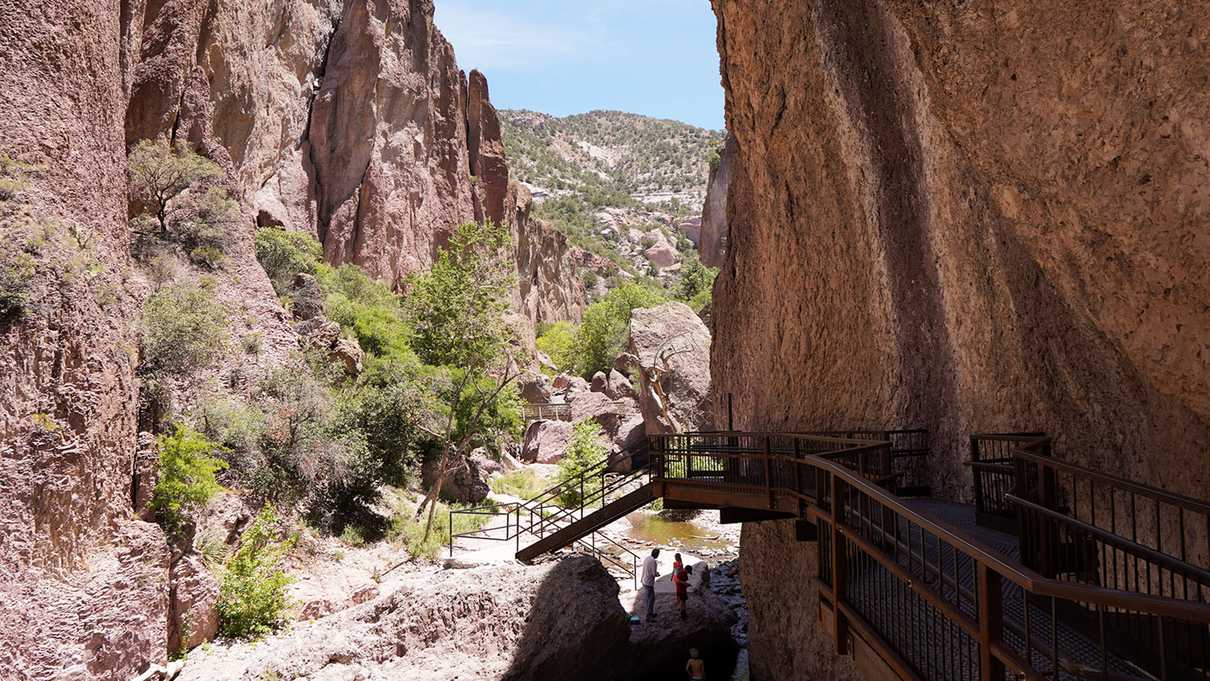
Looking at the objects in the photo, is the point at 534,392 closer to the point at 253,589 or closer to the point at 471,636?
the point at 253,589

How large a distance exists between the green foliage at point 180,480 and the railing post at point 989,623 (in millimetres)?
13804

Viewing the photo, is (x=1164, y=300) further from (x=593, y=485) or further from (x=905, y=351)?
(x=593, y=485)

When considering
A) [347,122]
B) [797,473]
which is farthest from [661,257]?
[797,473]

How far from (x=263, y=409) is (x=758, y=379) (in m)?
12.6

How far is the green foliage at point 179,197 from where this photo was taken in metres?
21.4

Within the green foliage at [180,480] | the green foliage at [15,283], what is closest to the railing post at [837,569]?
the green foliage at [15,283]

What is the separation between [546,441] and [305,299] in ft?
49.6

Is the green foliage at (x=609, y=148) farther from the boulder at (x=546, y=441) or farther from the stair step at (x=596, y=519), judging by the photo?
the stair step at (x=596, y=519)

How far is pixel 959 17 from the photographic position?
6281 millimetres

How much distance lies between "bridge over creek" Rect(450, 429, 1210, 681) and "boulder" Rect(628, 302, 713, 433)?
23752mm

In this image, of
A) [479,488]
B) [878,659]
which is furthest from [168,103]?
[878,659]

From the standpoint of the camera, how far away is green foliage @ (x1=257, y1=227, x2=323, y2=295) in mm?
29169

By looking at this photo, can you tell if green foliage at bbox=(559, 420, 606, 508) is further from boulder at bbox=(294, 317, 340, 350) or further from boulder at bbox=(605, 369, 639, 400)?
boulder at bbox=(605, 369, 639, 400)

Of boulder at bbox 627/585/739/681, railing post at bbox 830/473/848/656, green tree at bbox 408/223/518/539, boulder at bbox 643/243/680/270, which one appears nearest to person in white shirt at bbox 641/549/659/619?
boulder at bbox 627/585/739/681
